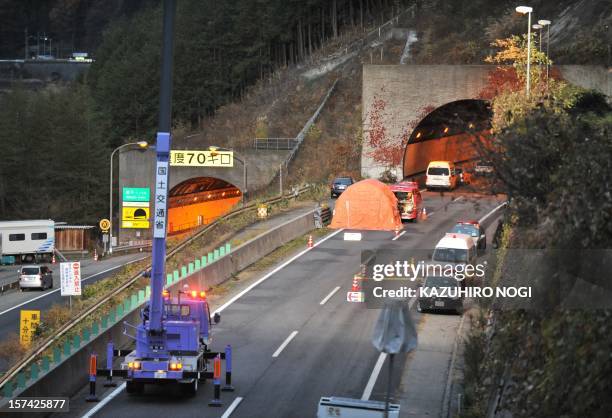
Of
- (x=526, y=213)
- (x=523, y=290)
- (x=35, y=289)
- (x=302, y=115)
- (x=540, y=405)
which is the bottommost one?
(x=35, y=289)

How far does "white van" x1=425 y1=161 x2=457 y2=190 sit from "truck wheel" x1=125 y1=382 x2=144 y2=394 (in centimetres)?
4086

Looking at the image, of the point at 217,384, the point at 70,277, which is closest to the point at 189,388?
the point at 217,384

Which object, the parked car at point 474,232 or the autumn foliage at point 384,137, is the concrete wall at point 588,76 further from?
the parked car at point 474,232

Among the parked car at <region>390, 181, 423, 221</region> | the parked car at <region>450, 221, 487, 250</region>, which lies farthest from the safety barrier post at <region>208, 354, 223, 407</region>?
the parked car at <region>390, 181, 423, 221</region>

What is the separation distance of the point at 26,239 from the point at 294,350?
51.9 m

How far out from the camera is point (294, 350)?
2973 cm

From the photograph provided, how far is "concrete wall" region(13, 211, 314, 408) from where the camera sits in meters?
24.0

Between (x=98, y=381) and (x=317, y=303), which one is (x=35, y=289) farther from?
(x=98, y=381)

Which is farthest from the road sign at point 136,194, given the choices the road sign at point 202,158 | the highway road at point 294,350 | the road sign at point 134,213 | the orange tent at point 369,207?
the highway road at point 294,350

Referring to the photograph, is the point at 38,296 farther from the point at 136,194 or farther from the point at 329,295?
the point at 136,194

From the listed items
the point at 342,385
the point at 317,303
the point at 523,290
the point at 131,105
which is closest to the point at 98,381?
the point at 342,385

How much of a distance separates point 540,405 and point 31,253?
2763 inches

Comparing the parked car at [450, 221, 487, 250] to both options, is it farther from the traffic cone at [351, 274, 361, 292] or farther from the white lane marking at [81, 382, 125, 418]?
the white lane marking at [81, 382, 125, 418]

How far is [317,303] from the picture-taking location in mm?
35969
